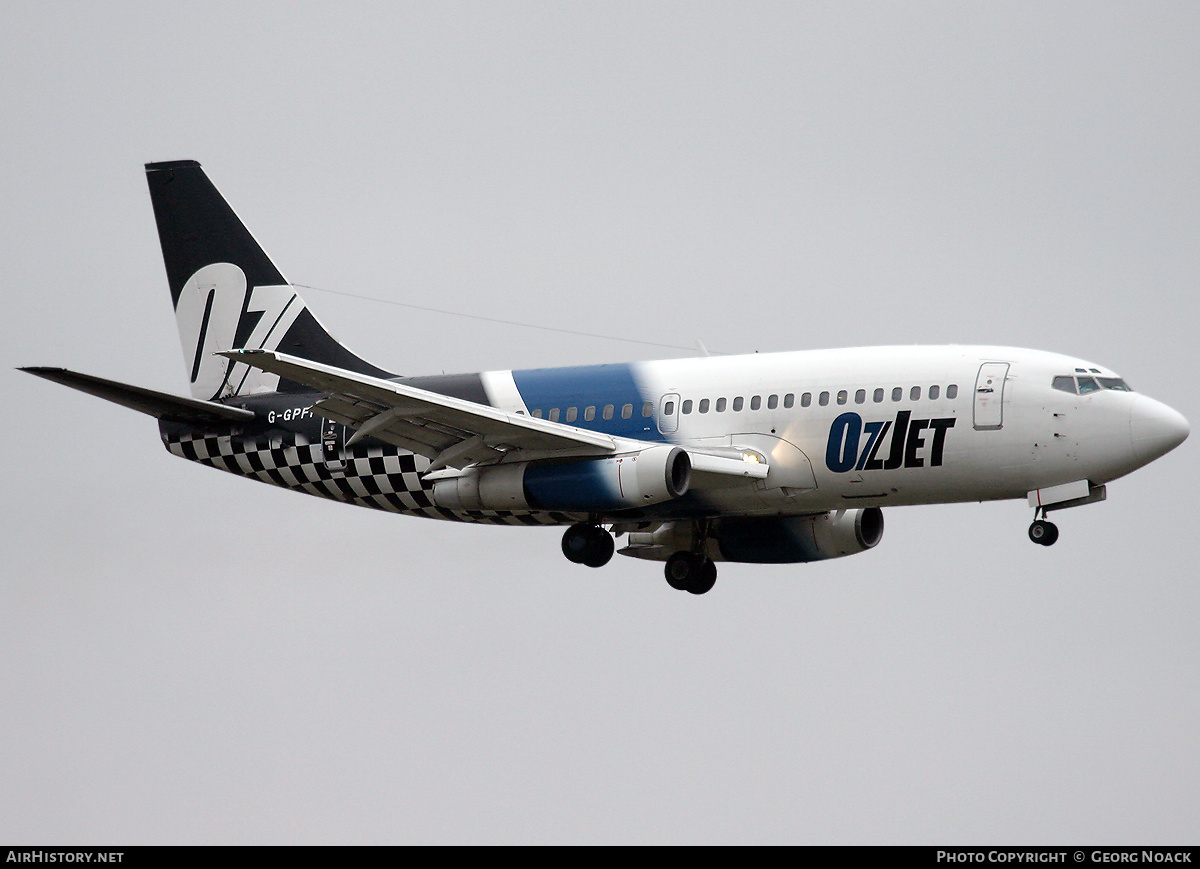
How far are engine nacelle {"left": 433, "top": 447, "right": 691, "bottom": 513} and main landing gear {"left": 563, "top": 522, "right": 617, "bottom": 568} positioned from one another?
209 cm

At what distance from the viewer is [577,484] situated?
37.8 metres

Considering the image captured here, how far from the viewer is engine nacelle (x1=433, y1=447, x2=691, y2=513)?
121 ft

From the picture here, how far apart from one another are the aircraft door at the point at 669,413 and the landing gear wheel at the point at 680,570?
560cm

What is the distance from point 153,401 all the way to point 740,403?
14.3 metres

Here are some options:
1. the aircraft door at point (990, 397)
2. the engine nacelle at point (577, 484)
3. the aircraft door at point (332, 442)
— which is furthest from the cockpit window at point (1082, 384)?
the aircraft door at point (332, 442)

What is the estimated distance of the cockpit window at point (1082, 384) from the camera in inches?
1451

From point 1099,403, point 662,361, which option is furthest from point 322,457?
point 1099,403

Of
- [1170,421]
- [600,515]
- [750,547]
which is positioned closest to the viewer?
Answer: [1170,421]

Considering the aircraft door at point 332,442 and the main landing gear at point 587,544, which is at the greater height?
the aircraft door at point 332,442

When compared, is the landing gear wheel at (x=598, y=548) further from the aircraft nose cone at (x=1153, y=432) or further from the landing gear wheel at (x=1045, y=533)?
the aircraft nose cone at (x=1153, y=432)

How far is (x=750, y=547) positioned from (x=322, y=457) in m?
11.2

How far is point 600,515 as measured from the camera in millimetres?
Answer: 40188

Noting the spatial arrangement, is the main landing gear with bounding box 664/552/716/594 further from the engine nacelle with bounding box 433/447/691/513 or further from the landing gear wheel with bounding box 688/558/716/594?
the engine nacelle with bounding box 433/447/691/513

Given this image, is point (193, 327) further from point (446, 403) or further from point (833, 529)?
point (833, 529)
